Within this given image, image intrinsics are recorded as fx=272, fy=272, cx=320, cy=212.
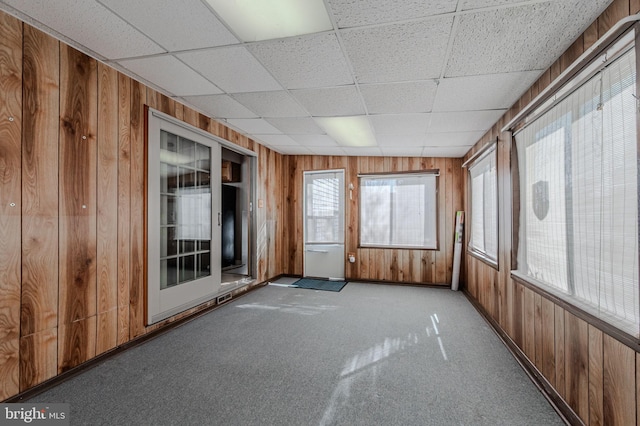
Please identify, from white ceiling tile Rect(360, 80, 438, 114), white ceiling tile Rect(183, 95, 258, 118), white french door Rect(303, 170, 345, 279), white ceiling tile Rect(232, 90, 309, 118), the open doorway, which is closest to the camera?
white ceiling tile Rect(360, 80, 438, 114)

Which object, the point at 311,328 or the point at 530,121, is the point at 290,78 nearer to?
the point at 530,121

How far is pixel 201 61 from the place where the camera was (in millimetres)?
2088

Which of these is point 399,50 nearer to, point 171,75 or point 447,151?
point 171,75

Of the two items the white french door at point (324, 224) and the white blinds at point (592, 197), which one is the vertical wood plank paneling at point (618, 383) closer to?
the white blinds at point (592, 197)

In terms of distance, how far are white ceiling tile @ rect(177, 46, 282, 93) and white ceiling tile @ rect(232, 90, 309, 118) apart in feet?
0.36

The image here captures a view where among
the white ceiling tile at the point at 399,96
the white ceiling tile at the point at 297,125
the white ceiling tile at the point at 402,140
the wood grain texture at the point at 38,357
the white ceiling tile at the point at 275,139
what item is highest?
the white ceiling tile at the point at 275,139

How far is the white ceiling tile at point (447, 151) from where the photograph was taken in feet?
13.8

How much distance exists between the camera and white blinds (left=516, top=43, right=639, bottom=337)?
129 centimetres

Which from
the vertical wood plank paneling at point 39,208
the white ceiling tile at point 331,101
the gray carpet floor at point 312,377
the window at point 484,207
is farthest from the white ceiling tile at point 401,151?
the vertical wood plank paneling at point 39,208

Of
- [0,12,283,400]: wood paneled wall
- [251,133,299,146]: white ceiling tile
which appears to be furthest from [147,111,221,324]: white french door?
[251,133,299,146]: white ceiling tile

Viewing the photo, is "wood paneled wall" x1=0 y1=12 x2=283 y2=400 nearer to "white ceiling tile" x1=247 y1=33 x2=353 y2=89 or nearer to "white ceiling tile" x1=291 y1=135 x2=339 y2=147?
"white ceiling tile" x1=247 y1=33 x2=353 y2=89

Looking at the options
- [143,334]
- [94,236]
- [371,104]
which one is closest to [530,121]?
[371,104]

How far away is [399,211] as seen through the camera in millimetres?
4945

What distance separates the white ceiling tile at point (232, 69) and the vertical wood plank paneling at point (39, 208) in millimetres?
888
